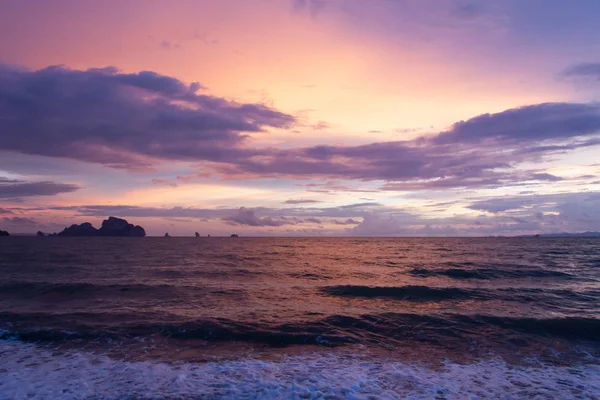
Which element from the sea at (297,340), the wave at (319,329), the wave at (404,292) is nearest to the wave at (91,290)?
the sea at (297,340)

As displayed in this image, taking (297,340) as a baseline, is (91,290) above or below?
below

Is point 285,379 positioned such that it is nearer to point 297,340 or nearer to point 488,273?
point 297,340

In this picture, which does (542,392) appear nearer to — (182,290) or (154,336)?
(154,336)

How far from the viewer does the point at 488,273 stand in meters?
38.7

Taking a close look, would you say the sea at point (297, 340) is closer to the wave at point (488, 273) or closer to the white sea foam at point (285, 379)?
the white sea foam at point (285, 379)

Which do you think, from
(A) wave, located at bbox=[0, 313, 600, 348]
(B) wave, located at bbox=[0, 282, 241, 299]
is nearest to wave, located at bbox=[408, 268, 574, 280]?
(A) wave, located at bbox=[0, 313, 600, 348]

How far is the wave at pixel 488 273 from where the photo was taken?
37.0m

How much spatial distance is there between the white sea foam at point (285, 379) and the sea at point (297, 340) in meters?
0.06

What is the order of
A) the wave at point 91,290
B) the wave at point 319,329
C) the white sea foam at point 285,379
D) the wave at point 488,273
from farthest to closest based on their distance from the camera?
the wave at point 488,273 < the wave at point 91,290 < the wave at point 319,329 < the white sea foam at point 285,379

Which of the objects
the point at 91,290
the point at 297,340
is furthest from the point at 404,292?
the point at 91,290

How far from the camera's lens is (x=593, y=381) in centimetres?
1234

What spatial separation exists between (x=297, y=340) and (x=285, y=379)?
14.8 ft

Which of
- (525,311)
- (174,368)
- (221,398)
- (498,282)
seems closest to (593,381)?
(525,311)

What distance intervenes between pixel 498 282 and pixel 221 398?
31.1m
